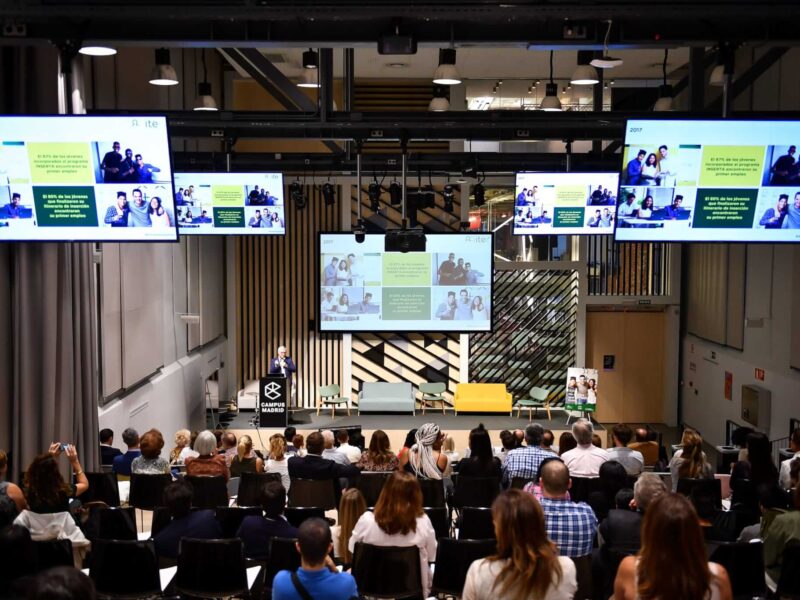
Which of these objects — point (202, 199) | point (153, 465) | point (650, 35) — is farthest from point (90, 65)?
point (650, 35)

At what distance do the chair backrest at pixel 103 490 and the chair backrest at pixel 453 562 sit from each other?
3235mm

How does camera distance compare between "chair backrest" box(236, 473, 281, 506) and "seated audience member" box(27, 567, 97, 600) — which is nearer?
"seated audience member" box(27, 567, 97, 600)

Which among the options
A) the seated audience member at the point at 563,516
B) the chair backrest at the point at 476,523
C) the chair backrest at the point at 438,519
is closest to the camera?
the seated audience member at the point at 563,516

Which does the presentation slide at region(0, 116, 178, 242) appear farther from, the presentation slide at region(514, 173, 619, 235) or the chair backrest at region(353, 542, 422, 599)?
the presentation slide at region(514, 173, 619, 235)


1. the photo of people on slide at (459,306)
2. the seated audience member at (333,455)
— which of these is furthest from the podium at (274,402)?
the seated audience member at (333,455)

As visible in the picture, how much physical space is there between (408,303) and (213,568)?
931 cm

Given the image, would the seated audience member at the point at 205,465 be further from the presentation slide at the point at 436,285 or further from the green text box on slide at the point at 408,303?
the green text box on slide at the point at 408,303

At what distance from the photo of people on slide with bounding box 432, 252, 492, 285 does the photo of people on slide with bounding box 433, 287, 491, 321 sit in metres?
0.16

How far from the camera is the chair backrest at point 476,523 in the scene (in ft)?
20.0

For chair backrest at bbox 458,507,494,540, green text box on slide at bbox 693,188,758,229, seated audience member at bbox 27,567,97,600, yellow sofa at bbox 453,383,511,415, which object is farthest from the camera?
yellow sofa at bbox 453,383,511,415

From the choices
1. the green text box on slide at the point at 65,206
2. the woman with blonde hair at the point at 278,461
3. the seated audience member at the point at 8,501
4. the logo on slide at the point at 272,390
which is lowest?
the logo on slide at the point at 272,390

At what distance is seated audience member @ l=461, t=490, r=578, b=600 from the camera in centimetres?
320

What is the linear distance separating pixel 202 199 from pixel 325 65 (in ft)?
7.26

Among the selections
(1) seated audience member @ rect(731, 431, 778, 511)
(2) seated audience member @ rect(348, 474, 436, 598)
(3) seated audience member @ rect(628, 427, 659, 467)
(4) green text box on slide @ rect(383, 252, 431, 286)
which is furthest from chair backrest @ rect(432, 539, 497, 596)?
(4) green text box on slide @ rect(383, 252, 431, 286)
